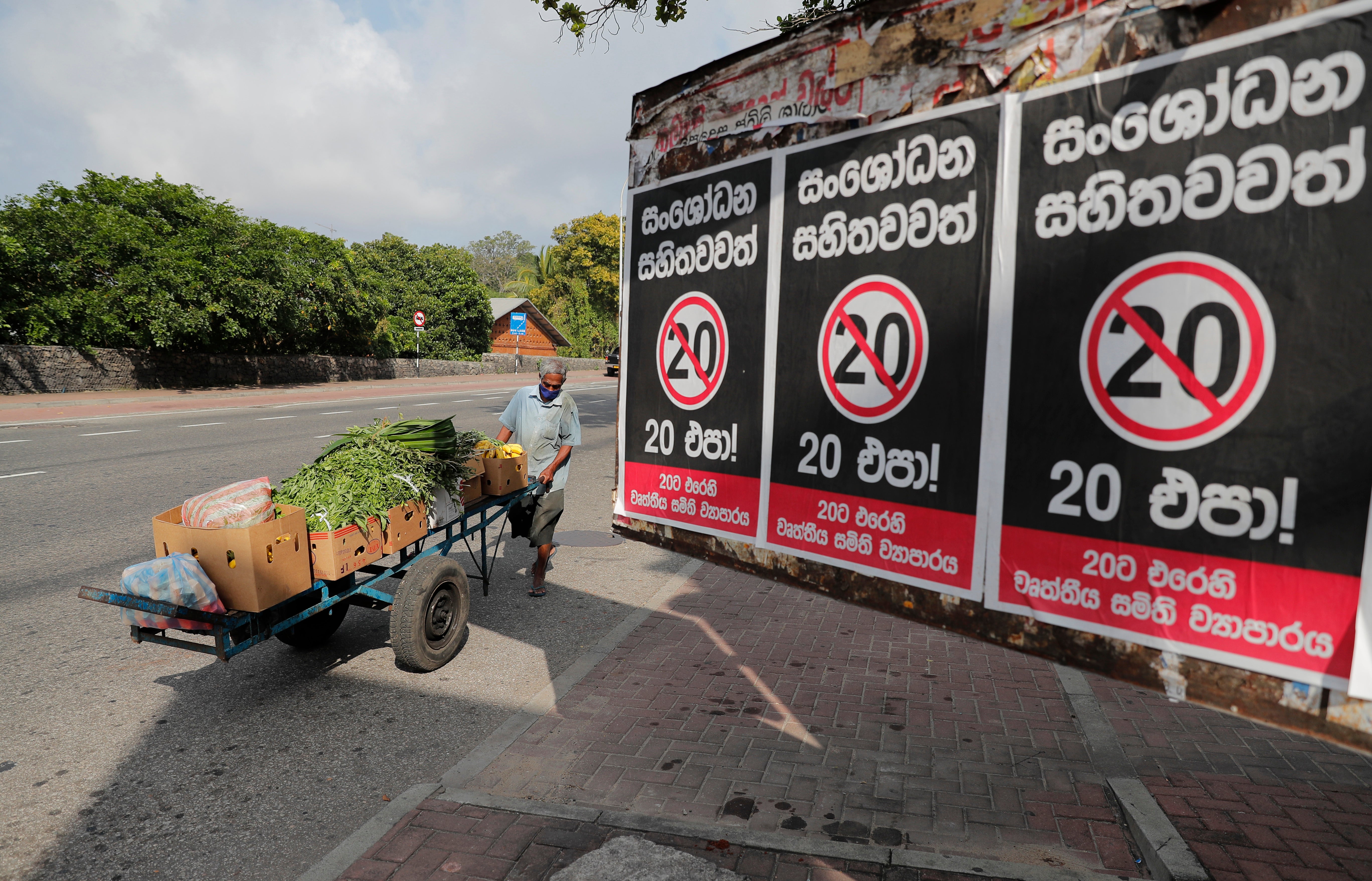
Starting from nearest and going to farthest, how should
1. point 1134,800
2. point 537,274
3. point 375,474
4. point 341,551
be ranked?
point 1134,800 → point 341,551 → point 375,474 → point 537,274

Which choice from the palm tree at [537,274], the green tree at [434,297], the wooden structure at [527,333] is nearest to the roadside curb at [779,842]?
the green tree at [434,297]

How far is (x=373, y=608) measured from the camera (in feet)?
17.0

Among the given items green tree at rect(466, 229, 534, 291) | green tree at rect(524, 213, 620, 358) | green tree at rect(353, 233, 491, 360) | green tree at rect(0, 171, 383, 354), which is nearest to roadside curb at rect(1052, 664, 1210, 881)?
green tree at rect(0, 171, 383, 354)

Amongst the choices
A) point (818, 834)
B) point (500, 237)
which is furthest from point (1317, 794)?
point (500, 237)

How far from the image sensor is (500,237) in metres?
94.4

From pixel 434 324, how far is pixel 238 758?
41575 millimetres

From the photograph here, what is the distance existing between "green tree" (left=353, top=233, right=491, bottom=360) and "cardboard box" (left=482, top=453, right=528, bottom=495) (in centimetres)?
3598

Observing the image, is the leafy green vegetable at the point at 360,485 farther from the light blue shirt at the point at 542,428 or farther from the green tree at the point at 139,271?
the green tree at the point at 139,271

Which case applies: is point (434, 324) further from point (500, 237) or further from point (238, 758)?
point (500, 237)

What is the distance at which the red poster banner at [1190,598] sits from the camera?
1283 millimetres

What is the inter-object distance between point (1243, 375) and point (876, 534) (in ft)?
2.69

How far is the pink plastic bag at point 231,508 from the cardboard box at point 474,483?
1771 mm

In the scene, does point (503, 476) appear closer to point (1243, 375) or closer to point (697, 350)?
point (697, 350)

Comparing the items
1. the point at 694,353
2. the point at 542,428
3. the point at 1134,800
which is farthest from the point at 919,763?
the point at 542,428
